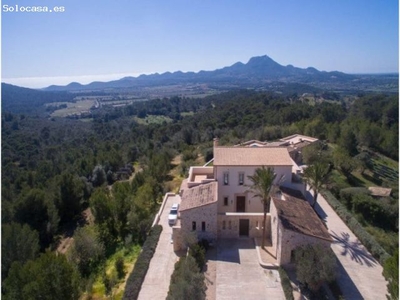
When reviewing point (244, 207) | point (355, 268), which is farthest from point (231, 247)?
point (355, 268)

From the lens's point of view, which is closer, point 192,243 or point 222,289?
point 222,289

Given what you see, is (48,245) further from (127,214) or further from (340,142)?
Answer: (340,142)

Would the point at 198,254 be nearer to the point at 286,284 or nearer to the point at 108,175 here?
the point at 286,284

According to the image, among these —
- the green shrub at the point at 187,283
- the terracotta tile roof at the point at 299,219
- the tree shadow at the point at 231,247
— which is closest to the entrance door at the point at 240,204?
the tree shadow at the point at 231,247

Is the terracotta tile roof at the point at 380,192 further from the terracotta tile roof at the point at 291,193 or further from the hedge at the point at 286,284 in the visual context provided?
the hedge at the point at 286,284

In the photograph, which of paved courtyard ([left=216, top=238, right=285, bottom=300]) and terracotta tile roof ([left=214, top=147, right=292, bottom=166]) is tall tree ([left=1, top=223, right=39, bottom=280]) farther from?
terracotta tile roof ([left=214, top=147, right=292, bottom=166])

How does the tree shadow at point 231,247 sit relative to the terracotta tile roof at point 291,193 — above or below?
below

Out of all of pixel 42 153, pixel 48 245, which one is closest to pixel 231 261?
pixel 48 245
